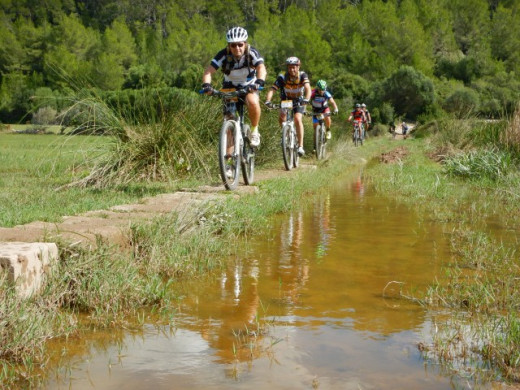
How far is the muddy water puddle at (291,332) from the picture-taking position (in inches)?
97.9

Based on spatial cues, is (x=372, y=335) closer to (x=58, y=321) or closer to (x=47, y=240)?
(x=58, y=321)

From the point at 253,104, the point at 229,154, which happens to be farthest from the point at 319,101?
the point at 229,154

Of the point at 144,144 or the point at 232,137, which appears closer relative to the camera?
the point at 232,137

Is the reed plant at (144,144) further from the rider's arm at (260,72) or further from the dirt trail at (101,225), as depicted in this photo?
the dirt trail at (101,225)

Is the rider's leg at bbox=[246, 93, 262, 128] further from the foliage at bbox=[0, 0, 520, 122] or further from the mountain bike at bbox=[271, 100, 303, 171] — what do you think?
the foliage at bbox=[0, 0, 520, 122]

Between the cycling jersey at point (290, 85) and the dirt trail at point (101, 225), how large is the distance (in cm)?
552

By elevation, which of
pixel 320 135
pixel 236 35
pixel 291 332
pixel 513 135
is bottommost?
pixel 291 332

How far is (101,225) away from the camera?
425 centimetres

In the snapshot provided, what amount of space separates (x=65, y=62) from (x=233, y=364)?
3949 inches

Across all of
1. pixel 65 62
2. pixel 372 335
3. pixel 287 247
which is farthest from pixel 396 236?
pixel 65 62

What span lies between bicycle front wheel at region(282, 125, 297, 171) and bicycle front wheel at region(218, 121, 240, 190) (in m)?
3.23

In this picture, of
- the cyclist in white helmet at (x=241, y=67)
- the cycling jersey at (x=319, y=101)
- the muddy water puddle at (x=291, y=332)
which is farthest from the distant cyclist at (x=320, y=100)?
the muddy water puddle at (x=291, y=332)

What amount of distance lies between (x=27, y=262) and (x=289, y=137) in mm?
8321

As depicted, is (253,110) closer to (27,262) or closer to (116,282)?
(116,282)
